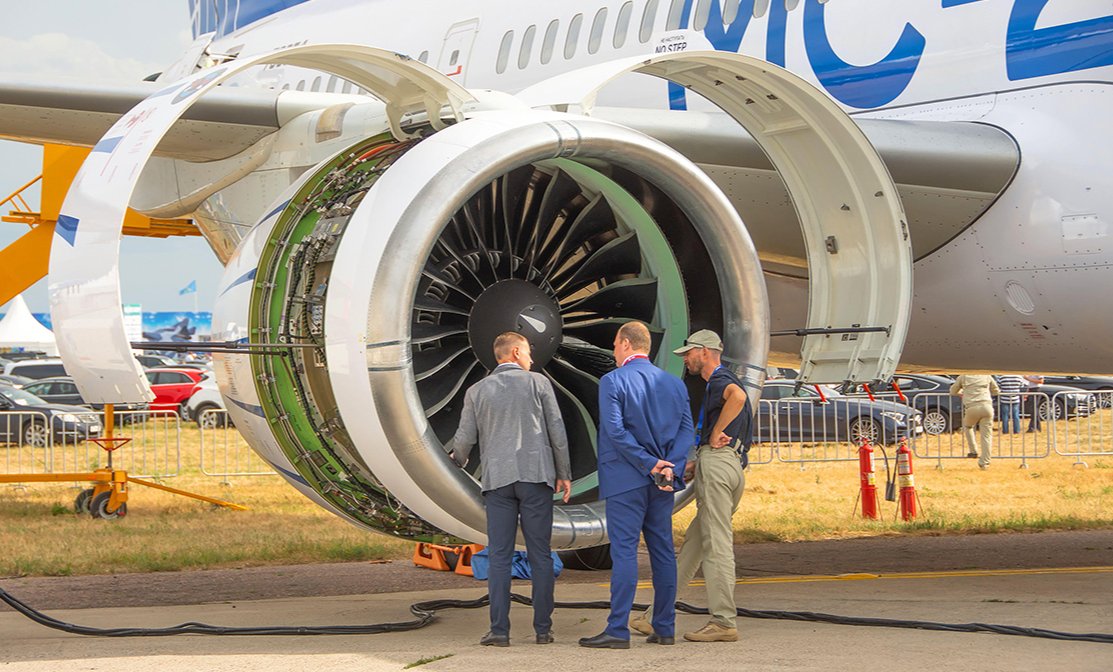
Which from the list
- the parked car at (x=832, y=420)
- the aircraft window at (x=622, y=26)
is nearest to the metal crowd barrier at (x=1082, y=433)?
the parked car at (x=832, y=420)

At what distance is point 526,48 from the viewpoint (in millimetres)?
10461

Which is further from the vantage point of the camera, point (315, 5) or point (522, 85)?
point (315, 5)

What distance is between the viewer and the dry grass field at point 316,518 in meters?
10.2

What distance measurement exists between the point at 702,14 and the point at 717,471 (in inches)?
147

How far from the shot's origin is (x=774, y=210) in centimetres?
755

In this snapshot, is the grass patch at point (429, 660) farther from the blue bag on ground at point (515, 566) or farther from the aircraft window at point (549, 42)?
the aircraft window at point (549, 42)

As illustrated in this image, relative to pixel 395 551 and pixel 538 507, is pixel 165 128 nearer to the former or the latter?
pixel 538 507

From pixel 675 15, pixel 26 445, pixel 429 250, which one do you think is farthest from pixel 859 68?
pixel 26 445

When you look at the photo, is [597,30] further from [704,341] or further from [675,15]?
[704,341]

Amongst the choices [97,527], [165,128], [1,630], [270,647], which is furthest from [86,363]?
A: [97,527]

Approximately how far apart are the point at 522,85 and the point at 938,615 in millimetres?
5346

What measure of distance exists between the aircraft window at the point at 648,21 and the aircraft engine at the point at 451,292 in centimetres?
269

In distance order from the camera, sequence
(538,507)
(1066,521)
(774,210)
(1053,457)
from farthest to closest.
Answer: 1. (1053,457)
2. (1066,521)
3. (774,210)
4. (538,507)

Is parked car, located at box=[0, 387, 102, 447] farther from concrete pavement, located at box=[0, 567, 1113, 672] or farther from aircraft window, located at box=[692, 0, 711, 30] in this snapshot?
aircraft window, located at box=[692, 0, 711, 30]
